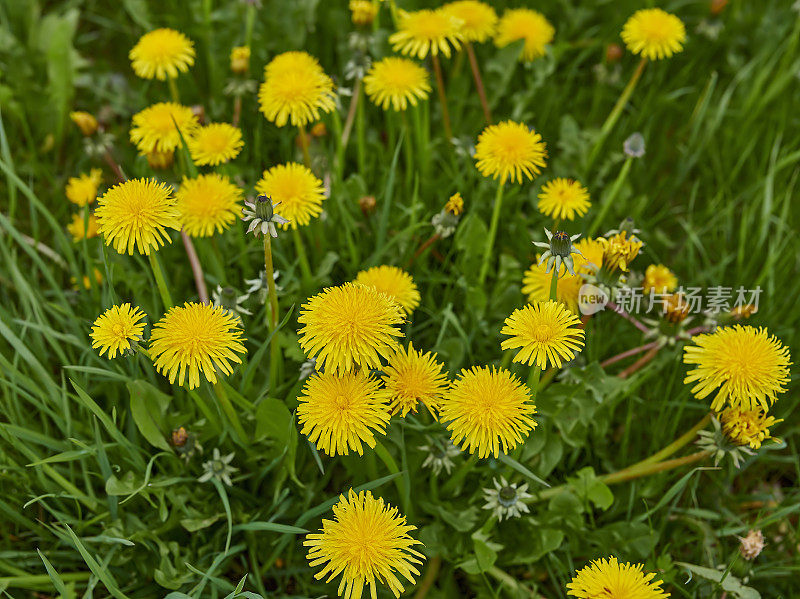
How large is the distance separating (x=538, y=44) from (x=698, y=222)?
2.33ft

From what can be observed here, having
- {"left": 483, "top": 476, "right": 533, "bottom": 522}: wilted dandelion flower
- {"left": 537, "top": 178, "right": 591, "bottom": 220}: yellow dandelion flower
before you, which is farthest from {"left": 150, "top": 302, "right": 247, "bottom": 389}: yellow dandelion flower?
{"left": 537, "top": 178, "right": 591, "bottom": 220}: yellow dandelion flower

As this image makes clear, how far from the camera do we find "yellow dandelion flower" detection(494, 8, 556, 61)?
219 cm

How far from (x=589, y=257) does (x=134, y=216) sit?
91 cm

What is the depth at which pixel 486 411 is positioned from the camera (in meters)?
1.21

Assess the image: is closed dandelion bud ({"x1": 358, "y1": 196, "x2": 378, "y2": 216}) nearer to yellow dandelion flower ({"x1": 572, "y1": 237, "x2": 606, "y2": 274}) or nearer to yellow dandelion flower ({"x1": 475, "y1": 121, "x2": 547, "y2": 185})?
yellow dandelion flower ({"x1": 475, "y1": 121, "x2": 547, "y2": 185})

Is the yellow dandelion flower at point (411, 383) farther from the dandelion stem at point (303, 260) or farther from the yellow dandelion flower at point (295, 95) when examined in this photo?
the yellow dandelion flower at point (295, 95)

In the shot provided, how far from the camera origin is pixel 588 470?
1.48m

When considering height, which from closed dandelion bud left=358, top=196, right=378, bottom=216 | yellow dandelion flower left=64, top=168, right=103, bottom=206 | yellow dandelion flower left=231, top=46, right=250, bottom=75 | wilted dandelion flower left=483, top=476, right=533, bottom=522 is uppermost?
yellow dandelion flower left=231, top=46, right=250, bottom=75

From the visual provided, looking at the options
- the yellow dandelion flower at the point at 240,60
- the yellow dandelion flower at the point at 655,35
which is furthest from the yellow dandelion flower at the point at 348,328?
the yellow dandelion flower at the point at 655,35

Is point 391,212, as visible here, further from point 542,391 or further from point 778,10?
point 778,10

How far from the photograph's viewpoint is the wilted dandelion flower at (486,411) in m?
1.20

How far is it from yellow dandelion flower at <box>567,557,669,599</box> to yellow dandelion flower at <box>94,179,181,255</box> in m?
0.90

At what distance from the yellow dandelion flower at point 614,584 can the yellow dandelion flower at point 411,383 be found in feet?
1.20

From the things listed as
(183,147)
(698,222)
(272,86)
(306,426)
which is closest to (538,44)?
(698,222)
